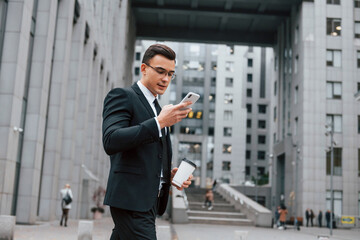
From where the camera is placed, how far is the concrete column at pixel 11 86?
16.6m

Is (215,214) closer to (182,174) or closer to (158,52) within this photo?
(182,174)

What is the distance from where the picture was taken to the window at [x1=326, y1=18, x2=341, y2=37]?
5038cm

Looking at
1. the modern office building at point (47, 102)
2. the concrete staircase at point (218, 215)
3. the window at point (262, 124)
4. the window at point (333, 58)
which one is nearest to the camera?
the modern office building at point (47, 102)

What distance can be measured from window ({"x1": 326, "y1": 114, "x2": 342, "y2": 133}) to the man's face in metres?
48.0

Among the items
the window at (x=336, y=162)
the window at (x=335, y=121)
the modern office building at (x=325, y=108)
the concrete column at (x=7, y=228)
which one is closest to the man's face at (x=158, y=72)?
the concrete column at (x=7, y=228)

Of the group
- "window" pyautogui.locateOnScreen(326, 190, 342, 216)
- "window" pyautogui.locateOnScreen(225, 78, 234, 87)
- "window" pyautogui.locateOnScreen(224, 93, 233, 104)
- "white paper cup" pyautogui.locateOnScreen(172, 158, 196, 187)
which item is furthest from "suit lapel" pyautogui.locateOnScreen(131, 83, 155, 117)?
"window" pyautogui.locateOnScreen(225, 78, 234, 87)

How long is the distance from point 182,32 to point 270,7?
1125 centimetres

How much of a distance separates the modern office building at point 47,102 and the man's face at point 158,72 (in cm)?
1405

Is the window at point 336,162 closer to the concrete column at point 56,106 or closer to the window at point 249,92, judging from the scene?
the concrete column at point 56,106

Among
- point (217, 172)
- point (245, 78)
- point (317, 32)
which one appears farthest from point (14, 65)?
point (245, 78)

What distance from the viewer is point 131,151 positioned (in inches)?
126

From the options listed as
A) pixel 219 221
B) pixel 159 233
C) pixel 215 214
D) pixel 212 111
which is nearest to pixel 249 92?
pixel 212 111

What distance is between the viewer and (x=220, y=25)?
57906 mm

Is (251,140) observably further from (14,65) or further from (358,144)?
(14,65)
